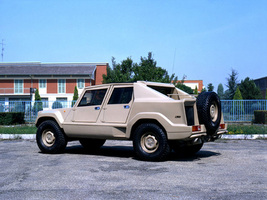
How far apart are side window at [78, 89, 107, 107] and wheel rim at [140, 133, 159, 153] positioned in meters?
1.68

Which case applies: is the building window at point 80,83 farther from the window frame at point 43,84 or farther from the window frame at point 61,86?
the window frame at point 43,84

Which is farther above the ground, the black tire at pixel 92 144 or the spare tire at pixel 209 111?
the spare tire at pixel 209 111

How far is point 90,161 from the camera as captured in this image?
7844mm

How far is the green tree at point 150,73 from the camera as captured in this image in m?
30.0

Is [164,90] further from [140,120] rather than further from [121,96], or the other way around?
[140,120]

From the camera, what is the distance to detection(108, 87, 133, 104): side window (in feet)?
27.5

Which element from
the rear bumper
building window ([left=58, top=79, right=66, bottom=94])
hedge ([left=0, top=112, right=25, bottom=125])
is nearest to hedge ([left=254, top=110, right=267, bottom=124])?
the rear bumper

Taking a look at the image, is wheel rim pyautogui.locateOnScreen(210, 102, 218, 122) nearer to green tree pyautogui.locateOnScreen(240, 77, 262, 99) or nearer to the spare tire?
the spare tire

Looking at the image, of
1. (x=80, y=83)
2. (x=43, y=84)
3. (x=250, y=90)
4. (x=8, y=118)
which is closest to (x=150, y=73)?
(x=8, y=118)

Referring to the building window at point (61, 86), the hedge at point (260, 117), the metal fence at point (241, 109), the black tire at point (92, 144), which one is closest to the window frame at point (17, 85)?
the building window at point (61, 86)

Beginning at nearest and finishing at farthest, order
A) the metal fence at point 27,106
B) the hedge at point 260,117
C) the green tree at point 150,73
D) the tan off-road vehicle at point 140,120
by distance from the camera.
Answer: the tan off-road vehicle at point 140,120 < the hedge at point 260,117 < the metal fence at point 27,106 < the green tree at point 150,73

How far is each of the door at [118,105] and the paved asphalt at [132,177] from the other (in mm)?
995

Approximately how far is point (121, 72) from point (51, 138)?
24.1 m

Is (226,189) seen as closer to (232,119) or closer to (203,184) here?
(203,184)
